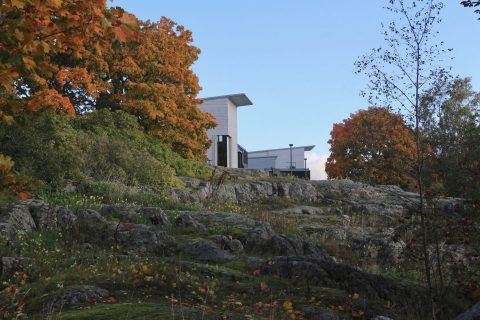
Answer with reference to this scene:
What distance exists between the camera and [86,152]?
56.2ft

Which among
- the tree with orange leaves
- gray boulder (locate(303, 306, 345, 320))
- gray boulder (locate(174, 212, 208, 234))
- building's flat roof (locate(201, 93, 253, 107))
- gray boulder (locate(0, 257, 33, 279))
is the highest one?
building's flat roof (locate(201, 93, 253, 107))

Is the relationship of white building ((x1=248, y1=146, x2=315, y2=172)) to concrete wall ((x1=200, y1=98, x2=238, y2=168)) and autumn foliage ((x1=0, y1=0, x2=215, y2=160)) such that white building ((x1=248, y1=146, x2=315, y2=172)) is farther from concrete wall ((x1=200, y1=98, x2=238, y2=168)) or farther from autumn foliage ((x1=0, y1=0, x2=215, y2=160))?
autumn foliage ((x1=0, y1=0, x2=215, y2=160))

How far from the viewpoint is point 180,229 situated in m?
10.9

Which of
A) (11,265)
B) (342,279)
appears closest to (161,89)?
(11,265)

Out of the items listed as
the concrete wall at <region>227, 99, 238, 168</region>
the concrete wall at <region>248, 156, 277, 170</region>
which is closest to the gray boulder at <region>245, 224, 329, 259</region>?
the concrete wall at <region>227, 99, 238, 168</region>

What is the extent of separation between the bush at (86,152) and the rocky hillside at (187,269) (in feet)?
13.5

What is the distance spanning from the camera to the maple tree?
83.9ft

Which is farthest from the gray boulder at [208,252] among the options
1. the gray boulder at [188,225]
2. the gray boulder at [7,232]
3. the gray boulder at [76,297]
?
the gray boulder at [7,232]

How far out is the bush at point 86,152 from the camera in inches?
584

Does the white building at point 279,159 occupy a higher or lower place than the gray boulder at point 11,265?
higher

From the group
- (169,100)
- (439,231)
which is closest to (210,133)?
(169,100)

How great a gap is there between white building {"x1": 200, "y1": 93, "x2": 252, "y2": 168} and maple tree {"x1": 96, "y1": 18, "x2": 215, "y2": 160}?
766 inches

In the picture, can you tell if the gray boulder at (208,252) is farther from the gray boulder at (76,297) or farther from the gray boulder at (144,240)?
the gray boulder at (76,297)

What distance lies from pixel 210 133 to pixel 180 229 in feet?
129
